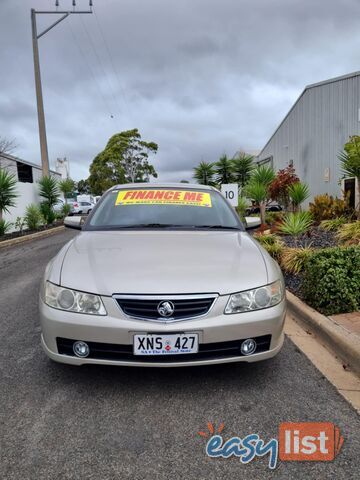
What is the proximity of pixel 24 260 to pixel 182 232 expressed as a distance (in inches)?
241

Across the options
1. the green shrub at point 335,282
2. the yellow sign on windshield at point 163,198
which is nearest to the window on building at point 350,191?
the green shrub at point 335,282

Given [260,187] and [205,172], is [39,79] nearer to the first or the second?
[205,172]

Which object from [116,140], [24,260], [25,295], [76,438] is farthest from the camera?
[116,140]

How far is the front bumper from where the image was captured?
2180mm

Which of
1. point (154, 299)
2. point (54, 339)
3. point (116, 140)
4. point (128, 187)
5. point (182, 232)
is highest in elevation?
point (116, 140)

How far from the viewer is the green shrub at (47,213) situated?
17250 mm

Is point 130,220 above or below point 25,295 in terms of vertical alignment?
above

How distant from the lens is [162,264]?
2482 millimetres

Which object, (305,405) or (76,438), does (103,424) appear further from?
(305,405)

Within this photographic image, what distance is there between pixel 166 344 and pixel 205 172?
16.6m

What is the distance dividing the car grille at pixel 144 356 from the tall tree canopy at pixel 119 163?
4357 centimetres

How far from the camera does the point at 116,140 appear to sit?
1764 inches

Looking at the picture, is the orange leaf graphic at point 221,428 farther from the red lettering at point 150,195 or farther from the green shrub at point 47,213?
the green shrub at point 47,213

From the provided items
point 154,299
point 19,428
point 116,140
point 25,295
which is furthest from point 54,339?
point 116,140
